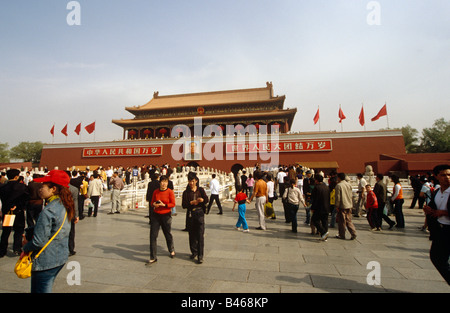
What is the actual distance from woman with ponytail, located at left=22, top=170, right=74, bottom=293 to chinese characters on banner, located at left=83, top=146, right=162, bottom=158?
22.4 metres

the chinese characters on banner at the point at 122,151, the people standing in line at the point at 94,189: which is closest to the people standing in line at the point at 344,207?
the people standing in line at the point at 94,189

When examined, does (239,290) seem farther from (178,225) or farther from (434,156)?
(434,156)

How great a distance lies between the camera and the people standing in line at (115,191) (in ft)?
26.3

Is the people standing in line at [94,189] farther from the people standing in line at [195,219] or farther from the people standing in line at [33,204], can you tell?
the people standing in line at [195,219]

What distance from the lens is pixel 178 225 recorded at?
6.57m

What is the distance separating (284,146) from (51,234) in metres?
21.3

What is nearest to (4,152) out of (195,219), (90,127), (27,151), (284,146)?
(27,151)

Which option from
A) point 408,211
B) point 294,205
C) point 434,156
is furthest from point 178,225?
point 434,156

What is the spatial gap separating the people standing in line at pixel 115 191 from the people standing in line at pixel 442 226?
314 inches

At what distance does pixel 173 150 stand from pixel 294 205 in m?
19.3

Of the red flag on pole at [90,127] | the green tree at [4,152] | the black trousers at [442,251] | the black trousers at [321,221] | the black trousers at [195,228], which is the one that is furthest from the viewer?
the green tree at [4,152]

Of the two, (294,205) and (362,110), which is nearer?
(294,205)

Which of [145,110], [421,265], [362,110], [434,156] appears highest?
[145,110]

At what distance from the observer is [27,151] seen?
38.5 m
